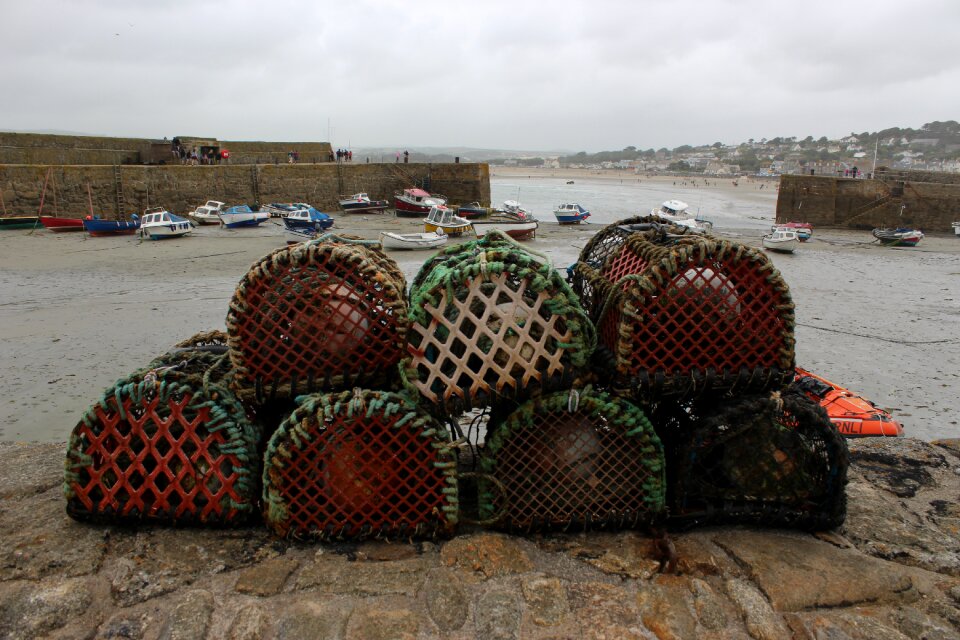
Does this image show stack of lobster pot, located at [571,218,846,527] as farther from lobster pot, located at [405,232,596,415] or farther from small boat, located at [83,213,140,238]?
small boat, located at [83,213,140,238]

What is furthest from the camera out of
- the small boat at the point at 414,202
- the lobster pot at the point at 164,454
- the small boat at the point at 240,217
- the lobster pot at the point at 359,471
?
the small boat at the point at 414,202

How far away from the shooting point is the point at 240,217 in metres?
23.6

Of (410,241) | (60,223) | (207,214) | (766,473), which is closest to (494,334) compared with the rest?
(766,473)

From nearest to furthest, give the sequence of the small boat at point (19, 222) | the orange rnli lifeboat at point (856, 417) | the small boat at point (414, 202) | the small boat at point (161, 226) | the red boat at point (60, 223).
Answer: the orange rnli lifeboat at point (856, 417)
the small boat at point (161, 226)
the small boat at point (19, 222)
the red boat at point (60, 223)
the small boat at point (414, 202)

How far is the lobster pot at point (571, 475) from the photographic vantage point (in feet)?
9.34

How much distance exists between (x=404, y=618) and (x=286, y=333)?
1.31 meters

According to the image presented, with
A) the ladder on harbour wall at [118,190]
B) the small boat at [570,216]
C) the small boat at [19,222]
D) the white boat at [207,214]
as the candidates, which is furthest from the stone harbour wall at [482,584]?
the small boat at [570,216]

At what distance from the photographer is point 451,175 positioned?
109 ft

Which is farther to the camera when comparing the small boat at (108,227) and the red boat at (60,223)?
the red boat at (60,223)

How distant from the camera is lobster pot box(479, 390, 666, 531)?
9.34 feet

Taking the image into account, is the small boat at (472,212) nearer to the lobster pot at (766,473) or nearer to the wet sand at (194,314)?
the wet sand at (194,314)

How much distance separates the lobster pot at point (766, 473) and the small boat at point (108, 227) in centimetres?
2278

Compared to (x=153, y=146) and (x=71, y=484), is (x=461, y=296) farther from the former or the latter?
(x=153, y=146)

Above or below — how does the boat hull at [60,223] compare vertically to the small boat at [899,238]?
above
